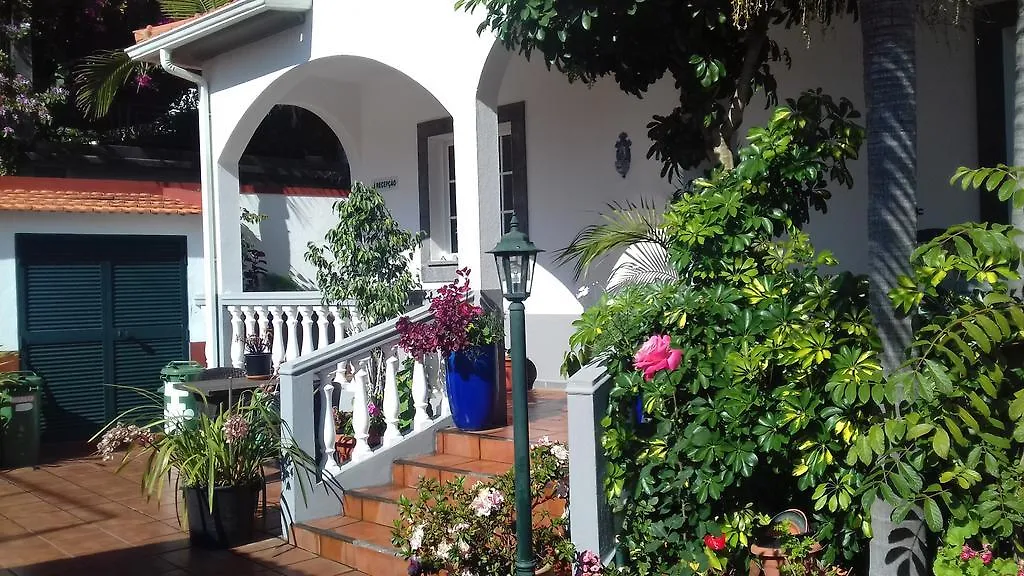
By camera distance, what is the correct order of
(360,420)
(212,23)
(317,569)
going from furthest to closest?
1. (212,23)
2. (360,420)
3. (317,569)

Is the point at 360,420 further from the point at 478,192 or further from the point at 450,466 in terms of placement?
the point at 478,192

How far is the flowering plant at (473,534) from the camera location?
4.86m

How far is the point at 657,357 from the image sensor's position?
4.64 metres

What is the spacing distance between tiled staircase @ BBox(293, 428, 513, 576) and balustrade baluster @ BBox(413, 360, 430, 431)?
16 centimetres

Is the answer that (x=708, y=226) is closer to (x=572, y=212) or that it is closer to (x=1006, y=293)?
(x=1006, y=293)

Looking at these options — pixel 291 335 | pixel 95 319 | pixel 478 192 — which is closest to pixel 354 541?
pixel 478 192

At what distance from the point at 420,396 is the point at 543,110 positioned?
3.40 meters

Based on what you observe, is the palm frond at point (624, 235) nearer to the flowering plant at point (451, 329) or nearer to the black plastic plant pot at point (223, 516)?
the flowering plant at point (451, 329)

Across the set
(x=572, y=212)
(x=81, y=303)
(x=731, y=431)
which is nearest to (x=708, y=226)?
(x=731, y=431)

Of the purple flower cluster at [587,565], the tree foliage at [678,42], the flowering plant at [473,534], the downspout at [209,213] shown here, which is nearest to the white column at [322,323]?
the downspout at [209,213]

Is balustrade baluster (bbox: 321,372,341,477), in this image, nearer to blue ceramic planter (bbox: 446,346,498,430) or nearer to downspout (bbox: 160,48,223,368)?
blue ceramic planter (bbox: 446,346,498,430)

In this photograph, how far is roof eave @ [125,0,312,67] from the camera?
8.45 meters

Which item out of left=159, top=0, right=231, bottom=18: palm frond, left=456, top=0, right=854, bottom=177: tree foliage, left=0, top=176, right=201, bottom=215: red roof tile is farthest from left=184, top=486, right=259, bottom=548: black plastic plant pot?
left=159, top=0, right=231, bottom=18: palm frond

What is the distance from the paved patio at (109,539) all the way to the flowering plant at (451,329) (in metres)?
1.57
